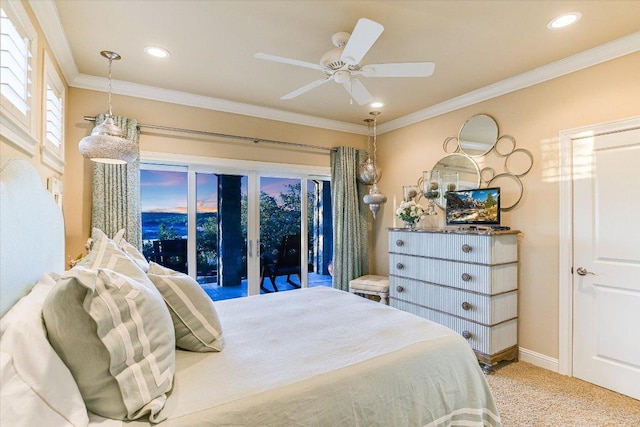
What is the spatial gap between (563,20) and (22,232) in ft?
10.8

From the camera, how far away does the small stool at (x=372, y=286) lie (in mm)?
3996

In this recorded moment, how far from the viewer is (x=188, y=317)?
1541mm

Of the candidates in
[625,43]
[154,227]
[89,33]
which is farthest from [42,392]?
[625,43]

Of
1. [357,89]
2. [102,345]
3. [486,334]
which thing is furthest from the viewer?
[486,334]

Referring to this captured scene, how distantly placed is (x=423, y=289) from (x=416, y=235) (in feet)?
1.88

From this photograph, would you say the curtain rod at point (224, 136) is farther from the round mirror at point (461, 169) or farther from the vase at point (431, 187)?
the round mirror at point (461, 169)

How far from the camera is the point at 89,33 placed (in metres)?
2.33

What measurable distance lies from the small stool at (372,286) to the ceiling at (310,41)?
2.24 m

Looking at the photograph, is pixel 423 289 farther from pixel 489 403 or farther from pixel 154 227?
pixel 154 227

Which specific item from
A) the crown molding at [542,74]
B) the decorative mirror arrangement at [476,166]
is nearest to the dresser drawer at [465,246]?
the decorative mirror arrangement at [476,166]

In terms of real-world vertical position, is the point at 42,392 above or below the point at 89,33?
below

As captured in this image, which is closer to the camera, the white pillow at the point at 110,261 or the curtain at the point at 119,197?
the white pillow at the point at 110,261

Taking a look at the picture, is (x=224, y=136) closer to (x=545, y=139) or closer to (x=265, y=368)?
(x=265, y=368)

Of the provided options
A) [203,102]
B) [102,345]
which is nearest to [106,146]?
[203,102]
